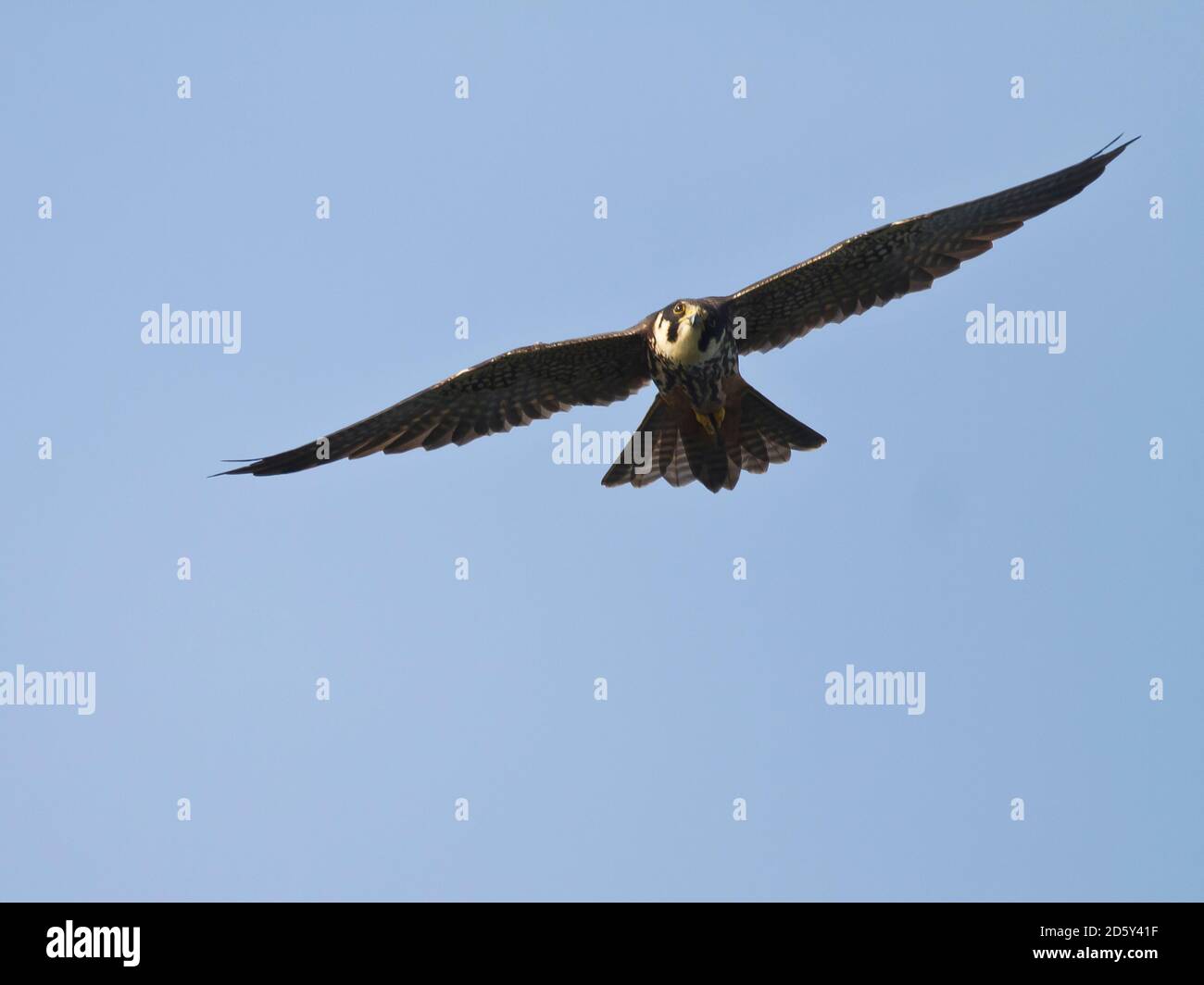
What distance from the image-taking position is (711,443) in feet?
52.3

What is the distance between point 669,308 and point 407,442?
2.88m

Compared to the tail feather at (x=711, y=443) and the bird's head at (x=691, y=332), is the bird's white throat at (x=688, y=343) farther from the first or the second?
the tail feather at (x=711, y=443)

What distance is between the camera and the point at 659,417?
1593 cm

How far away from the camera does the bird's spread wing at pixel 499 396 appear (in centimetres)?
1582

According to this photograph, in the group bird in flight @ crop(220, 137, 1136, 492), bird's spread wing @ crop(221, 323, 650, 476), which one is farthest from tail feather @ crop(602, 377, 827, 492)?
bird's spread wing @ crop(221, 323, 650, 476)

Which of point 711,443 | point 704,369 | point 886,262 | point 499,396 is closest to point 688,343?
point 704,369

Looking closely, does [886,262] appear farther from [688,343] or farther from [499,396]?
[499,396]

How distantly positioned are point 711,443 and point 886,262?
7.67ft

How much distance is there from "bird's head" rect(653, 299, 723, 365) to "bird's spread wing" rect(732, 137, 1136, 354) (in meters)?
0.52

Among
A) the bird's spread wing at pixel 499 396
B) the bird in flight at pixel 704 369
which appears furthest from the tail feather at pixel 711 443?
the bird's spread wing at pixel 499 396
